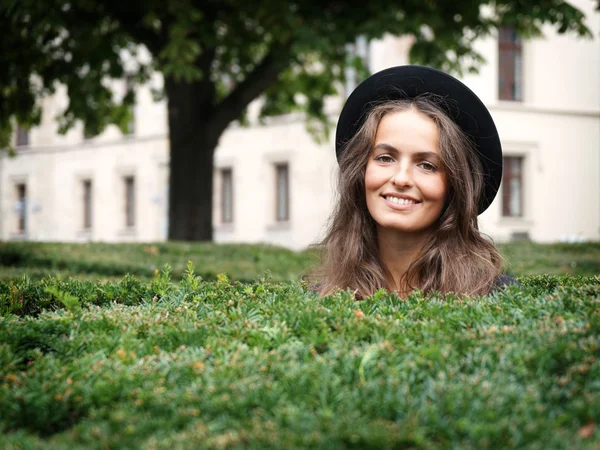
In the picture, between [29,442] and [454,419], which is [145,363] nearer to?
[29,442]

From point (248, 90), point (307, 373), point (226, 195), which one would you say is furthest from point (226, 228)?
point (307, 373)

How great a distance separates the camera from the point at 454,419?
1.81 metres

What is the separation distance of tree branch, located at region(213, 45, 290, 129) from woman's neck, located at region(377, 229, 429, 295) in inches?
448

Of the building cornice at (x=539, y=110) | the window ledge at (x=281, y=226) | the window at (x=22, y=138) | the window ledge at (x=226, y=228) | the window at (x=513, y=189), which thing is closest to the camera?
the building cornice at (x=539, y=110)

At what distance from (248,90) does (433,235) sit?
40.1ft

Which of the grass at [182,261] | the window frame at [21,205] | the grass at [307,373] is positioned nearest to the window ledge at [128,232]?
the window frame at [21,205]

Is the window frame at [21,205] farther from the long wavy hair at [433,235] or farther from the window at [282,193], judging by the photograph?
the long wavy hair at [433,235]

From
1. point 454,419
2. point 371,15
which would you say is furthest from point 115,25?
point 454,419

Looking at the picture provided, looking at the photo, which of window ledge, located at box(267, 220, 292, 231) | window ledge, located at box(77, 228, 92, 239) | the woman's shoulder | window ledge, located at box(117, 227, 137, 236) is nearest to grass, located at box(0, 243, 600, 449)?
the woman's shoulder

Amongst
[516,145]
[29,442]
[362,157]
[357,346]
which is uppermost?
[516,145]

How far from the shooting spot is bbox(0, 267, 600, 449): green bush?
1.79m

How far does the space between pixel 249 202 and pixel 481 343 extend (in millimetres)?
32113

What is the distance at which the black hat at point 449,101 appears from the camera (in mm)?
3750

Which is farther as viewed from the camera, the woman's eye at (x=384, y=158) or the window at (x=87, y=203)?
the window at (x=87, y=203)
